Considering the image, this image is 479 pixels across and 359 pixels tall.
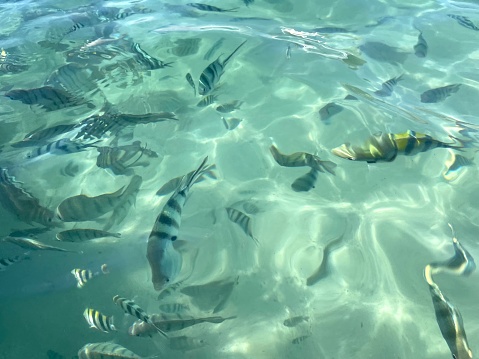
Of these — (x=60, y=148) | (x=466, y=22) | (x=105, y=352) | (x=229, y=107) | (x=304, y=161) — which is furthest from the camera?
(x=466, y=22)

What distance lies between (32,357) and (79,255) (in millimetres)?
951

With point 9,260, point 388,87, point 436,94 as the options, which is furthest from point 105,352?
point 436,94

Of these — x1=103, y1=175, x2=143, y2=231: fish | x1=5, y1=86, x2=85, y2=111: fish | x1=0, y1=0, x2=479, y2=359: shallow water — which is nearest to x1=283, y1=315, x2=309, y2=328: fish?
x1=0, y1=0, x2=479, y2=359: shallow water

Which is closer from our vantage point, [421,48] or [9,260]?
[9,260]

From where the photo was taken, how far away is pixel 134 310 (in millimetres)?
2939

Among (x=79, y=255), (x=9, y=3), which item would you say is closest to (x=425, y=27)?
(x=79, y=255)

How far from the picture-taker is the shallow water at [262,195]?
311 cm

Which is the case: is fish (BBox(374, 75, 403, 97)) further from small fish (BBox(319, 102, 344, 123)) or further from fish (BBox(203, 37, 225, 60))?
fish (BBox(203, 37, 225, 60))

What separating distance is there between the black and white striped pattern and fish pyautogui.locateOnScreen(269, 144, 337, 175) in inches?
89.1

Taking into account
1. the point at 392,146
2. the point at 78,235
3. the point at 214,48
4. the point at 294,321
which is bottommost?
the point at 294,321

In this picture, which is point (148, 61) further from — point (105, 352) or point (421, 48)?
point (421, 48)

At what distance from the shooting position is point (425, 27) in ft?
26.2

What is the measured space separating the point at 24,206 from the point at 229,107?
284 cm

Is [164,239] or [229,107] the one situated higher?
[164,239]
